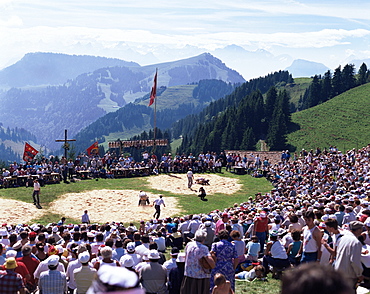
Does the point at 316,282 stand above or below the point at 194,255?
above

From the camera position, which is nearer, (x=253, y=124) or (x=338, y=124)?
(x=338, y=124)

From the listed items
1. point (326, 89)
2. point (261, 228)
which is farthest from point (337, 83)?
point (261, 228)

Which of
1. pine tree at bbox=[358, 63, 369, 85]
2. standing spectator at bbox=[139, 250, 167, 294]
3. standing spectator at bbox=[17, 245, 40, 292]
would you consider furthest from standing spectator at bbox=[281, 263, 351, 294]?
pine tree at bbox=[358, 63, 369, 85]

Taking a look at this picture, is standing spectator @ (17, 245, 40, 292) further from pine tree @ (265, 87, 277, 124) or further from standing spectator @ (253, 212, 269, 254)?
pine tree @ (265, 87, 277, 124)

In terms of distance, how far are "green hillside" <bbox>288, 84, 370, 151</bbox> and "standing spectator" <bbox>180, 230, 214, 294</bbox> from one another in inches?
2832

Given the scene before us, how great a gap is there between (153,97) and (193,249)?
129 feet

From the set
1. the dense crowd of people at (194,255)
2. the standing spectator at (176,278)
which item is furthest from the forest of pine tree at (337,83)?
the standing spectator at (176,278)

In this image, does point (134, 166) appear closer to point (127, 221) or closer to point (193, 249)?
point (127, 221)

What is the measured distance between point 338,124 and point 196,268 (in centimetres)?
9128

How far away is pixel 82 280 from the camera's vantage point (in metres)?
9.45

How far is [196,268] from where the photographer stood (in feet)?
28.0

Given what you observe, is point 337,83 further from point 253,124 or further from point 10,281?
point 10,281

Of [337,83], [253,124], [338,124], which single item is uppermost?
[337,83]

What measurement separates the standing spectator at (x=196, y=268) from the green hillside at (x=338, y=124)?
71926 millimetres
